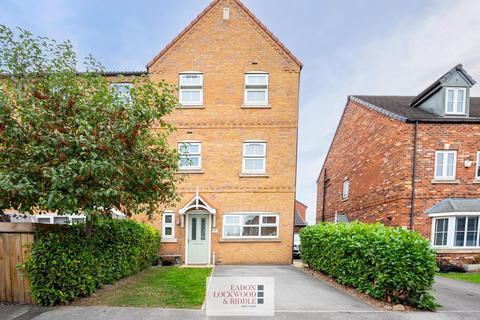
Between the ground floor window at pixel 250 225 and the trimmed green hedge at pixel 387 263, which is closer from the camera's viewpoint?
the trimmed green hedge at pixel 387 263

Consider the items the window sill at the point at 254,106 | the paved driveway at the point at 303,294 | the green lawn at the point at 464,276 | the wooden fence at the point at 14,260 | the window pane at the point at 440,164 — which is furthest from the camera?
the window pane at the point at 440,164

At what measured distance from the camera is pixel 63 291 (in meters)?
4.94

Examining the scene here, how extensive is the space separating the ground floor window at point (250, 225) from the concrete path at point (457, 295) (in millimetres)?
5902

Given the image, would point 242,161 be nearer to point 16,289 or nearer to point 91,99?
point 91,99

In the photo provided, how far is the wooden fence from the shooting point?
200 inches

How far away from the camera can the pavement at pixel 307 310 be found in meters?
4.51

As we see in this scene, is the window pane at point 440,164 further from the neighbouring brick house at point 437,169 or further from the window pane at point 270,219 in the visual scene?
the window pane at point 270,219

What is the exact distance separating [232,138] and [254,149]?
1.21 meters

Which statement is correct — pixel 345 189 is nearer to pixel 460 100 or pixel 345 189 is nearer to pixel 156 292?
pixel 460 100

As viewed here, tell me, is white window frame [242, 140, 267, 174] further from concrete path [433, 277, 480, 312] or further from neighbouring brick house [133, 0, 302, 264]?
concrete path [433, 277, 480, 312]

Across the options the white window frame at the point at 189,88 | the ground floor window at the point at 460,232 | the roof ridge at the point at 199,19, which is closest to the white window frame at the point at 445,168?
the ground floor window at the point at 460,232

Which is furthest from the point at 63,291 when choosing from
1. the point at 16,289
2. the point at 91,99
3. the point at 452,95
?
the point at 452,95

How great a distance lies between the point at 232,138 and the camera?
10.9 meters

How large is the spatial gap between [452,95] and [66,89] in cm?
1668
